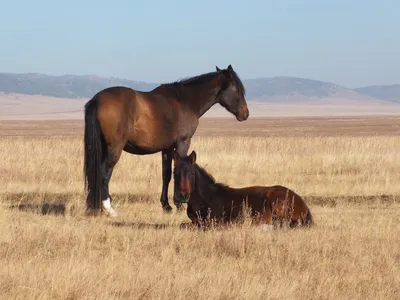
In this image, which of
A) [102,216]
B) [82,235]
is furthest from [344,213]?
[82,235]

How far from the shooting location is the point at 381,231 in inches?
368

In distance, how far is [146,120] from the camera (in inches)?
481

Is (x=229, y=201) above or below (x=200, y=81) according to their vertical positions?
below

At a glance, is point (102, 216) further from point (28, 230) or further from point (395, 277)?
point (395, 277)

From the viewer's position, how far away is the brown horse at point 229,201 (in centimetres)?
935

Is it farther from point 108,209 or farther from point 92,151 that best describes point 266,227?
point 92,151

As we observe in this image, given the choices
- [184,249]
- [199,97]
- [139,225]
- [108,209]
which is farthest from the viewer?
[199,97]

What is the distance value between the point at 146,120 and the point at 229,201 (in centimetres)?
309

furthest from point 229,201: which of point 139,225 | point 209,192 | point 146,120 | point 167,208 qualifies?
point 146,120

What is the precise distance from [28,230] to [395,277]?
432 centimetres

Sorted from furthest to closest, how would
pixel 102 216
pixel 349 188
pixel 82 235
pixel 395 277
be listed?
1. pixel 349 188
2. pixel 102 216
3. pixel 82 235
4. pixel 395 277

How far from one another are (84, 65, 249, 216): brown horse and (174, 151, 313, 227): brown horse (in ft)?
7.30

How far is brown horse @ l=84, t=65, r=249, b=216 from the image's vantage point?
11625 millimetres

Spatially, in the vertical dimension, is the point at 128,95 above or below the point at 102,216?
above
